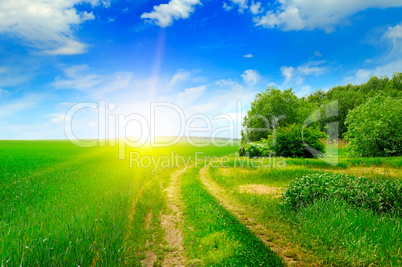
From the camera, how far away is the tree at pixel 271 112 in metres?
37.1

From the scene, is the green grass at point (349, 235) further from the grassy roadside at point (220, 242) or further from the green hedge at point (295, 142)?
the green hedge at point (295, 142)

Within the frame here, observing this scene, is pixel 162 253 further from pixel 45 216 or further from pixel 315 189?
pixel 315 189

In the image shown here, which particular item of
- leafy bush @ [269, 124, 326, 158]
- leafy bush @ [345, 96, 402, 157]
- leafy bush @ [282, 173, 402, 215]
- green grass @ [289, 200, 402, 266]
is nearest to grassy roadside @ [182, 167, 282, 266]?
green grass @ [289, 200, 402, 266]

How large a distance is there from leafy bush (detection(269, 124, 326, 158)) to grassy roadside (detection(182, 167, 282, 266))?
18.2m

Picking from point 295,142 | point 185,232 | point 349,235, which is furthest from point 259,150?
point 349,235

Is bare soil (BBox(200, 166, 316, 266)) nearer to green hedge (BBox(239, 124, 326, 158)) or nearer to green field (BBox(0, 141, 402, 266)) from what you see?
green field (BBox(0, 141, 402, 266))

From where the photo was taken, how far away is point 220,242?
6.52 m

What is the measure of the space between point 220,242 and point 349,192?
17.4 feet

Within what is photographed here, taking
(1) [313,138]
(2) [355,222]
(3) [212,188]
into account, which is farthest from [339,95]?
(2) [355,222]

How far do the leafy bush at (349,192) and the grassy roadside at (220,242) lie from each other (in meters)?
2.90

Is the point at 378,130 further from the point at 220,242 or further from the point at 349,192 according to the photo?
the point at 220,242

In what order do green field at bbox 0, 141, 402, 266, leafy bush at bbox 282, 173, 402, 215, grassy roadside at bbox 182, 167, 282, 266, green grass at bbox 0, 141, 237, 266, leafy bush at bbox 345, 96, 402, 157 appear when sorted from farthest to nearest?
leafy bush at bbox 345, 96, 402, 157
leafy bush at bbox 282, 173, 402, 215
grassy roadside at bbox 182, 167, 282, 266
green field at bbox 0, 141, 402, 266
green grass at bbox 0, 141, 237, 266

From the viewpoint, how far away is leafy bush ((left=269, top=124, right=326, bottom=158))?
82.3 ft

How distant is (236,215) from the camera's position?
9250 mm
